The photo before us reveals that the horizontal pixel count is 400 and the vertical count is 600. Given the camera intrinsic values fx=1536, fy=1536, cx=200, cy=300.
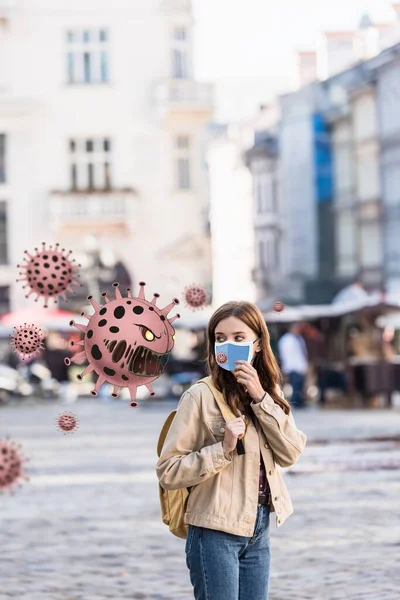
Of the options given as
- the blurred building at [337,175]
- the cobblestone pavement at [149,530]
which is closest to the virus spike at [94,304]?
the cobblestone pavement at [149,530]

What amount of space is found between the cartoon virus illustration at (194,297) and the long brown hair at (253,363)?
0.22 feet

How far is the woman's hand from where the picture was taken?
4.61m

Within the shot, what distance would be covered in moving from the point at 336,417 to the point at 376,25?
28.2 meters

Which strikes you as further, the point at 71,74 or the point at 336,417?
the point at 71,74

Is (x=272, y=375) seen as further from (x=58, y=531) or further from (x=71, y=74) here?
(x=71, y=74)

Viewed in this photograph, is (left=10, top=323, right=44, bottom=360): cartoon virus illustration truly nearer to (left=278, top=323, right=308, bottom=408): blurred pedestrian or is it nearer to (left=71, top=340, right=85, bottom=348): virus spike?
(left=71, top=340, right=85, bottom=348): virus spike

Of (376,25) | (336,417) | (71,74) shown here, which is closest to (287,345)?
(336,417)

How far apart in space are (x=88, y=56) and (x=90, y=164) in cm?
303

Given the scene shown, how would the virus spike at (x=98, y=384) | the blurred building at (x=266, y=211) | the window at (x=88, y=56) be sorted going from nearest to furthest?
the virus spike at (x=98, y=384), the window at (x=88, y=56), the blurred building at (x=266, y=211)

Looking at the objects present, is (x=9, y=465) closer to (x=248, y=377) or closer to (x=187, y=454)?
(x=187, y=454)

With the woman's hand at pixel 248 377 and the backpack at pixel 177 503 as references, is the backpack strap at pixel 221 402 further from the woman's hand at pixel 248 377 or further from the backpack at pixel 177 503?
the woman's hand at pixel 248 377

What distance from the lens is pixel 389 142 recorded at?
151 feet

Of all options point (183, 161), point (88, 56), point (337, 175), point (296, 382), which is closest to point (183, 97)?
point (183, 161)

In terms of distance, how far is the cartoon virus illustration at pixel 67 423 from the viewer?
15.1 ft
